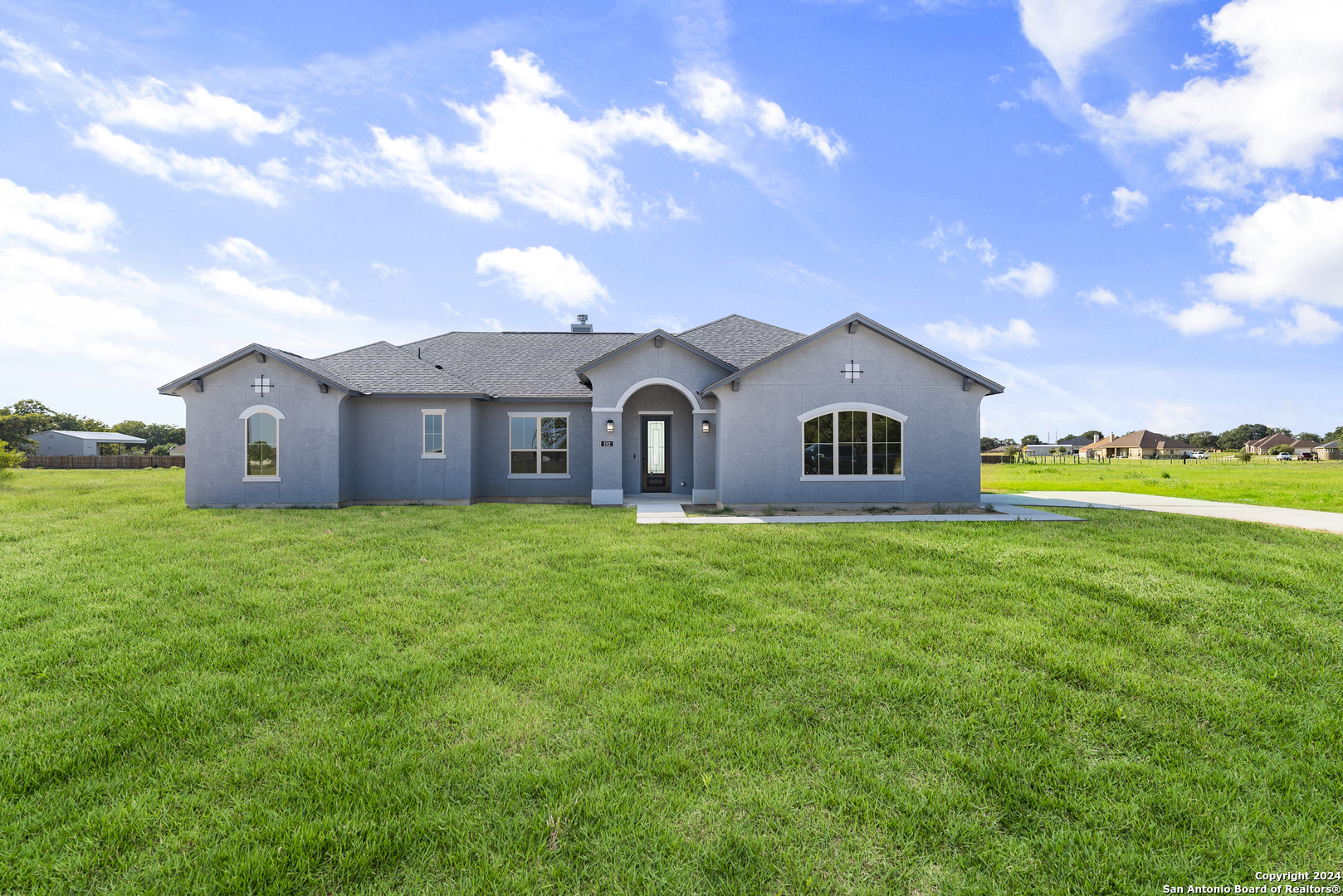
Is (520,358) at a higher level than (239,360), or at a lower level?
higher

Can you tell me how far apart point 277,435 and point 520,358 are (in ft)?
22.2

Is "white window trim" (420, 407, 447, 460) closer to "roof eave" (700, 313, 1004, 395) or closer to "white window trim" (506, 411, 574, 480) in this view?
"white window trim" (506, 411, 574, 480)

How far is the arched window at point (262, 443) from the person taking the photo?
13781 mm

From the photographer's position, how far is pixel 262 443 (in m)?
13.8

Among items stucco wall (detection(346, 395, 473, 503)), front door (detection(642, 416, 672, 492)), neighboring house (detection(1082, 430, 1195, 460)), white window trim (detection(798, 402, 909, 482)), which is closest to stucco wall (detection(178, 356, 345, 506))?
stucco wall (detection(346, 395, 473, 503))

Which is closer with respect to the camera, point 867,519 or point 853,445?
point 867,519

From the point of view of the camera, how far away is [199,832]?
2.58m

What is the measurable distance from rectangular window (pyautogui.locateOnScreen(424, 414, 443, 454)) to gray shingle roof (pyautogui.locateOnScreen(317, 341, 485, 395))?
0.76 m

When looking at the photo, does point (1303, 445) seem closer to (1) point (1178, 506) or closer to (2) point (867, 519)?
(1) point (1178, 506)

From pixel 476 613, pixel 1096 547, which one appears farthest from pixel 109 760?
pixel 1096 547

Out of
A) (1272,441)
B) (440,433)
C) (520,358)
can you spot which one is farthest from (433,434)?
(1272,441)

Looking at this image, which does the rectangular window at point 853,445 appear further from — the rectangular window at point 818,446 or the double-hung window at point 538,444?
the double-hung window at point 538,444

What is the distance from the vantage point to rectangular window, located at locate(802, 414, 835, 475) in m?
12.8

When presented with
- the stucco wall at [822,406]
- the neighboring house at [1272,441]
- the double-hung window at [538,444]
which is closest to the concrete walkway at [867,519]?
the stucco wall at [822,406]
